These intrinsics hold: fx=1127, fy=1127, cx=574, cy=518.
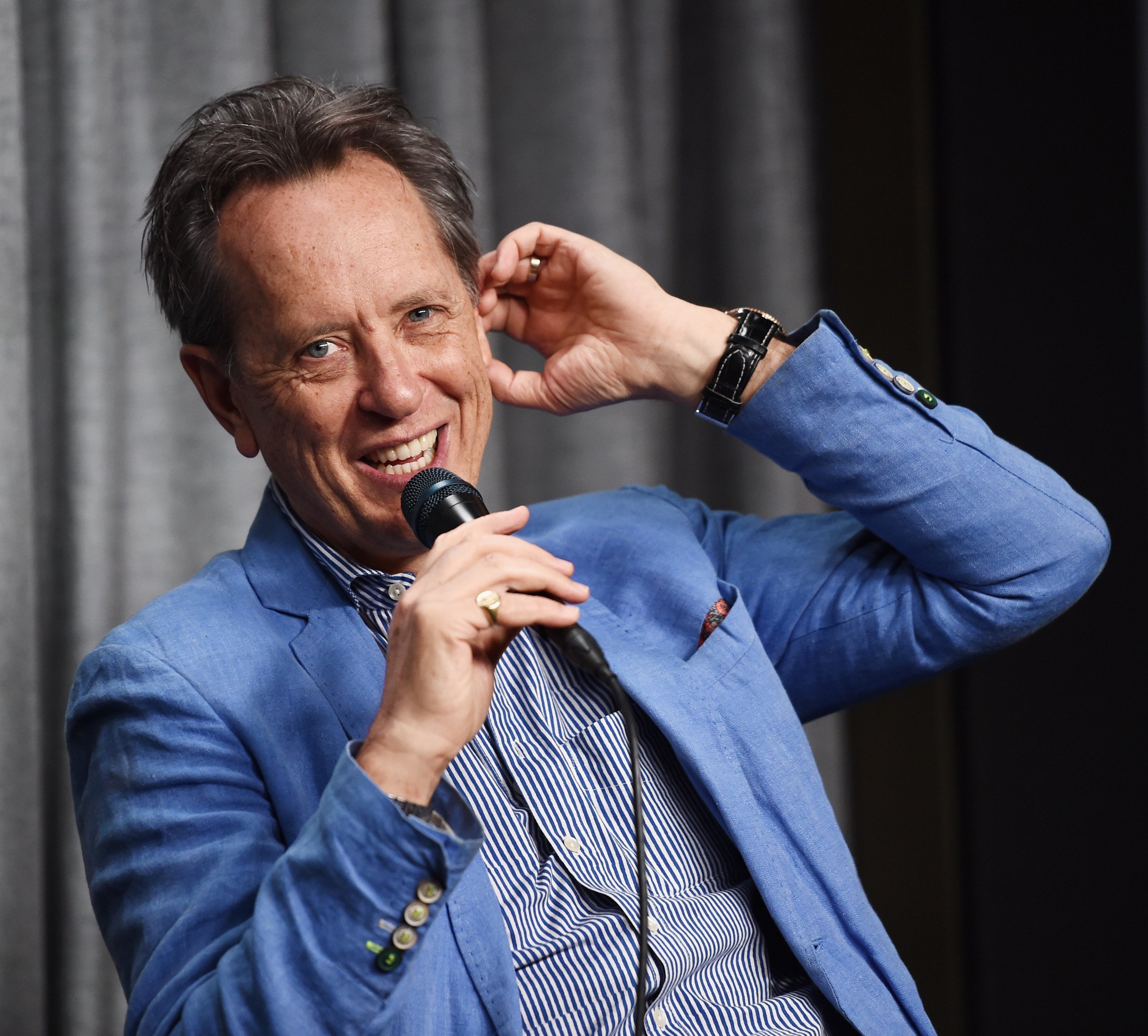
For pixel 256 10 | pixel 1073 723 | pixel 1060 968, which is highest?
pixel 256 10

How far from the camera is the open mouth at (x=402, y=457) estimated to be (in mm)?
1282

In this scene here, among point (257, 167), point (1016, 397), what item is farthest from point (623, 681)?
point (1016, 397)

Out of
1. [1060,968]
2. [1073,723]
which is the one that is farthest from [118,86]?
[1060,968]

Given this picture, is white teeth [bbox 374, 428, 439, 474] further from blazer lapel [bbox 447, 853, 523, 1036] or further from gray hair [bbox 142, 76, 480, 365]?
blazer lapel [bbox 447, 853, 523, 1036]

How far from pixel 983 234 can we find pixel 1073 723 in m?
0.88

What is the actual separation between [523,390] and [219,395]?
404 millimetres

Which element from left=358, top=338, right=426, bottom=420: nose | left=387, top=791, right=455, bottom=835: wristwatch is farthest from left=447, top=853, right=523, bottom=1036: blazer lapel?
left=358, top=338, right=426, bottom=420: nose

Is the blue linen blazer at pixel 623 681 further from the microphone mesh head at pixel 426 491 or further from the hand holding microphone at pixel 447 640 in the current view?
the microphone mesh head at pixel 426 491

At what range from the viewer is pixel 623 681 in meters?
1.30

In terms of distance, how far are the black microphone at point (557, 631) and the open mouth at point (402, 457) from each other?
0.41 feet

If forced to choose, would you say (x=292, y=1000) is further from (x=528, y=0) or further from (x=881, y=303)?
(x=528, y=0)


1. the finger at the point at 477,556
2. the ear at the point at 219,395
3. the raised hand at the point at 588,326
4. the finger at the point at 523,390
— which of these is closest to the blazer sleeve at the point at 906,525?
A: the raised hand at the point at 588,326

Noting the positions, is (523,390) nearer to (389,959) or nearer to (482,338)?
(482,338)

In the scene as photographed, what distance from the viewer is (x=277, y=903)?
3.15ft
